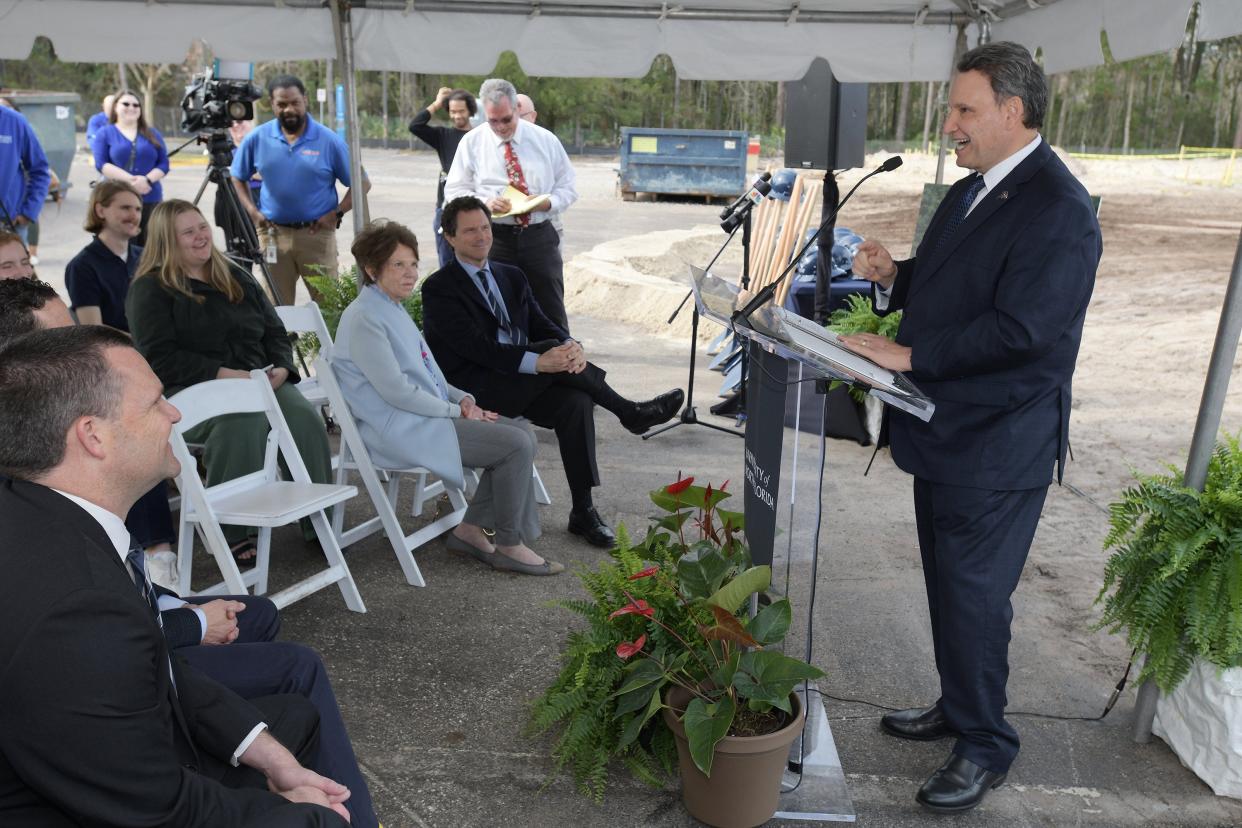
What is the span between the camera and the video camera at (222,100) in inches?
270

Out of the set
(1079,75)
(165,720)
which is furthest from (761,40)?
(1079,75)

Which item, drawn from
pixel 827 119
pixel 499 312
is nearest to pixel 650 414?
pixel 499 312

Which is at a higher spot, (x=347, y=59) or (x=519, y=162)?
(x=347, y=59)

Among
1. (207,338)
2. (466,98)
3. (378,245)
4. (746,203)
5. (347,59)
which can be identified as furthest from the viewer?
(466,98)

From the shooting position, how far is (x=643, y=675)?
275 cm

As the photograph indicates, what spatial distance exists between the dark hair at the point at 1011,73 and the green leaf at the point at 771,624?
4.59 ft

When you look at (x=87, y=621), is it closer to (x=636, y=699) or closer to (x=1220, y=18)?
(x=636, y=699)

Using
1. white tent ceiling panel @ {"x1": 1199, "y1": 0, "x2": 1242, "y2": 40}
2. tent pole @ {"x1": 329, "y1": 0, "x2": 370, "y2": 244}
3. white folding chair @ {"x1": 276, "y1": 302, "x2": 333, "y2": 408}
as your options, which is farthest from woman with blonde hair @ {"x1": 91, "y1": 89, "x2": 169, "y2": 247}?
white tent ceiling panel @ {"x1": 1199, "y1": 0, "x2": 1242, "y2": 40}

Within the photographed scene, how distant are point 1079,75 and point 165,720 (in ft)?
238

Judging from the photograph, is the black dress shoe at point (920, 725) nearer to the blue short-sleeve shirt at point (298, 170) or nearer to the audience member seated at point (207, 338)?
the audience member seated at point (207, 338)

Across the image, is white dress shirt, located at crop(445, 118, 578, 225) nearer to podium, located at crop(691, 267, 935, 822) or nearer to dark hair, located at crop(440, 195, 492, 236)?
dark hair, located at crop(440, 195, 492, 236)

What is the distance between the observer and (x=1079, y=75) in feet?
212

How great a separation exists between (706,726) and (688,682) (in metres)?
0.30

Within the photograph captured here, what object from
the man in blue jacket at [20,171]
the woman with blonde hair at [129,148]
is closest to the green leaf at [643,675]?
the man in blue jacket at [20,171]
